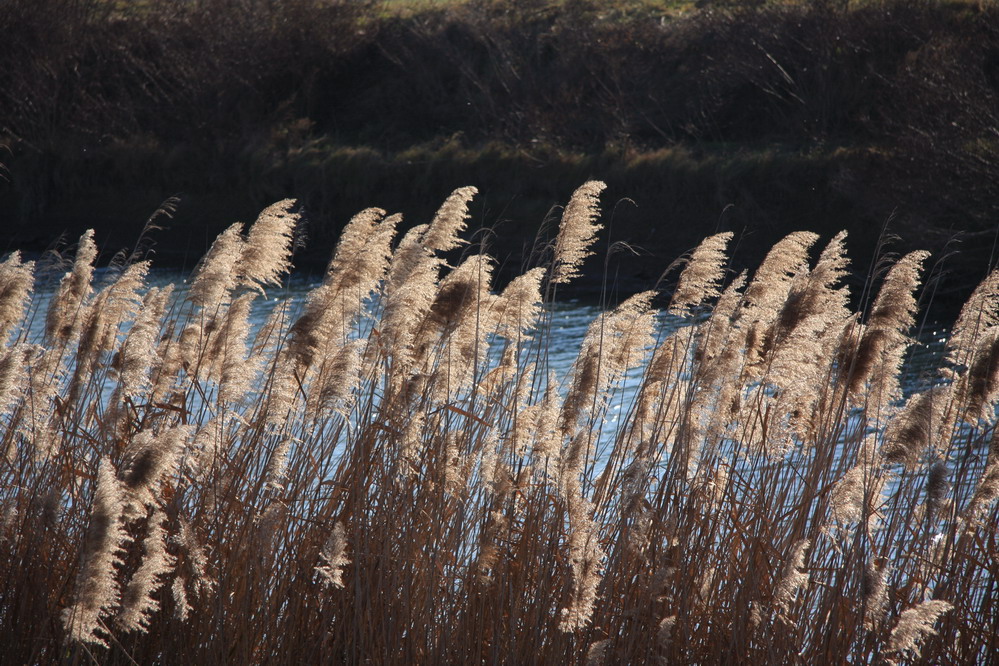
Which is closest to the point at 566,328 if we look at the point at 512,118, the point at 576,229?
the point at 576,229

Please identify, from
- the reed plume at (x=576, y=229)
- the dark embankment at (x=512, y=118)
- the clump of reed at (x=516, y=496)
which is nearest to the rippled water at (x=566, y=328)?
Result: the dark embankment at (x=512, y=118)

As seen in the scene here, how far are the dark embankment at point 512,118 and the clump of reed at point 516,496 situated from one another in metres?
11.7

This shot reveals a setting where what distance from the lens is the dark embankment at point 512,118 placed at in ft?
56.5

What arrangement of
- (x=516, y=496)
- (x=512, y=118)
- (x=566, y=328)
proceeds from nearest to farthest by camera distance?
(x=516, y=496), (x=566, y=328), (x=512, y=118)

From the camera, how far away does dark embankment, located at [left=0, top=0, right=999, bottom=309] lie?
17.2 m

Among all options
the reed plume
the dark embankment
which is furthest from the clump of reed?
the dark embankment

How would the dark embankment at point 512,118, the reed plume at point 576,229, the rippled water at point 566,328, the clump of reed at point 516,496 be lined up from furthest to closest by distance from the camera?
the dark embankment at point 512,118
the rippled water at point 566,328
the reed plume at point 576,229
the clump of reed at point 516,496

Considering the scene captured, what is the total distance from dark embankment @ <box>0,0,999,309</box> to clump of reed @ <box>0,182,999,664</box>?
11694mm

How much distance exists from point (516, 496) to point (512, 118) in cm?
2108

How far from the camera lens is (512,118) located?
23.8 meters

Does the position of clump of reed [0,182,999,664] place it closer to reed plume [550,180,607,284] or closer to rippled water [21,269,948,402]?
reed plume [550,180,607,284]

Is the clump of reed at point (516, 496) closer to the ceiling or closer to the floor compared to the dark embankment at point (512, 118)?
closer to the floor

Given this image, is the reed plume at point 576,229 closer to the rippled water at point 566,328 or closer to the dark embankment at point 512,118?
the rippled water at point 566,328

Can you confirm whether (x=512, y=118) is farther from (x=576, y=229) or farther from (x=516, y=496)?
(x=516, y=496)
